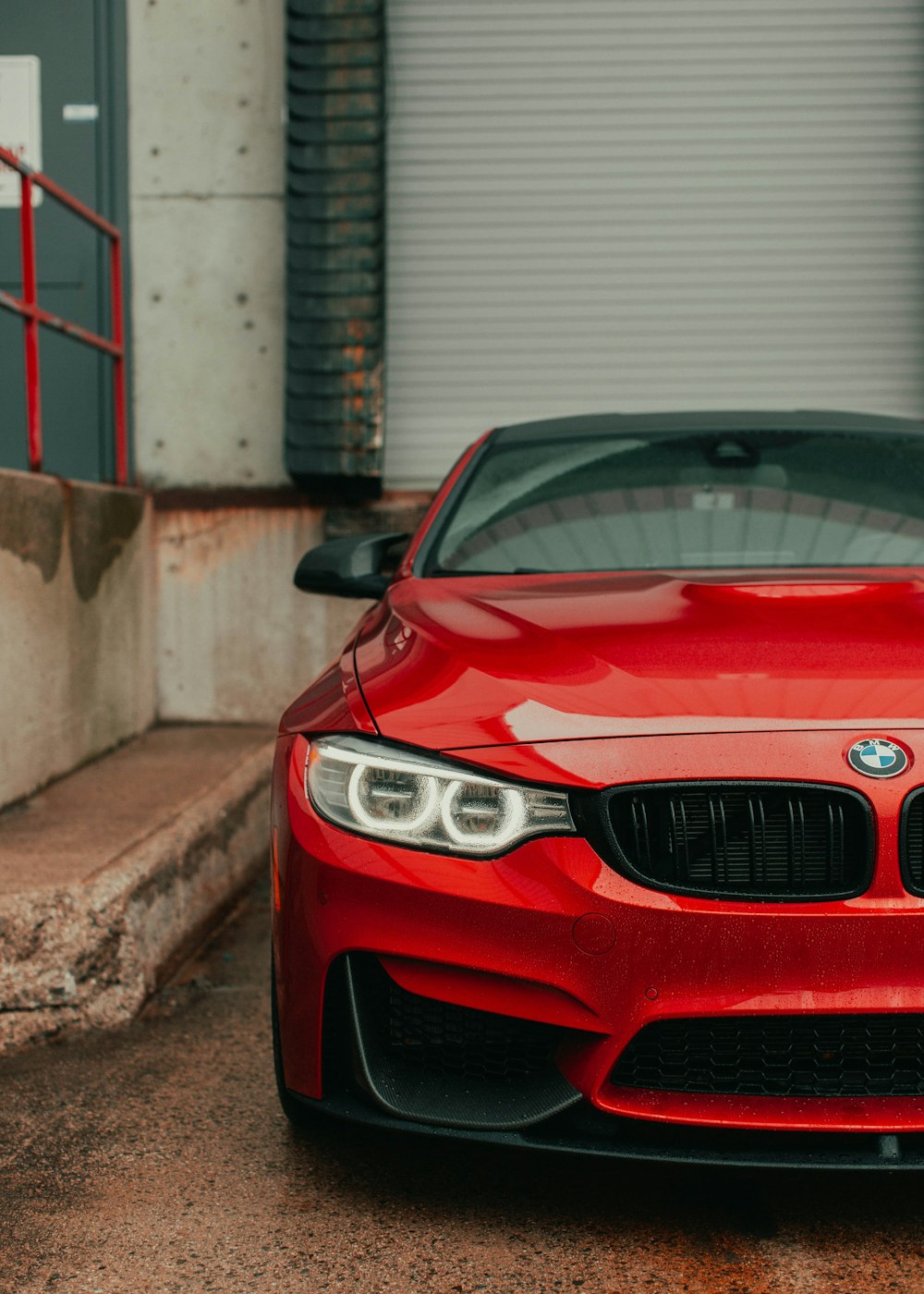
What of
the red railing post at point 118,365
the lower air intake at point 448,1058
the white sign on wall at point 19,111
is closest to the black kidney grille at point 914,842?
the lower air intake at point 448,1058

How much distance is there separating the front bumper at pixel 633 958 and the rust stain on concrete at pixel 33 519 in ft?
8.76

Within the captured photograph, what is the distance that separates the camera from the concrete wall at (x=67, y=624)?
13.6 feet

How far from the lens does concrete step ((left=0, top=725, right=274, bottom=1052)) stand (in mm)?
2932

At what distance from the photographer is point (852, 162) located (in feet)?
21.7

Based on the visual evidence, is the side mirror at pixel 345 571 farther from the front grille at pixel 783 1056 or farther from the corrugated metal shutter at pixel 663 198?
the corrugated metal shutter at pixel 663 198

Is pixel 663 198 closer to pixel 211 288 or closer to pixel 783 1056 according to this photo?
pixel 211 288

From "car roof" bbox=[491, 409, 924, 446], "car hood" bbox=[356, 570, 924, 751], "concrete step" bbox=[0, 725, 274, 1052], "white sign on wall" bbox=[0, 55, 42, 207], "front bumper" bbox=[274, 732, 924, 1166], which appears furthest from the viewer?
"white sign on wall" bbox=[0, 55, 42, 207]

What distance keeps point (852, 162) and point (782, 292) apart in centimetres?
76

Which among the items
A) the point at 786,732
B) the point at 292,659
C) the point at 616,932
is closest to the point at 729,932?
the point at 616,932

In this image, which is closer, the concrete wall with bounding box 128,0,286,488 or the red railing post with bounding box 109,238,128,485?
the red railing post with bounding box 109,238,128,485

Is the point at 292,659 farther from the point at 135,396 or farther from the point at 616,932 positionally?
the point at 616,932

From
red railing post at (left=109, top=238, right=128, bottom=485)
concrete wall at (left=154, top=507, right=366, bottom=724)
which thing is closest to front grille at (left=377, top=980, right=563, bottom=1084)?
concrete wall at (left=154, top=507, right=366, bottom=724)

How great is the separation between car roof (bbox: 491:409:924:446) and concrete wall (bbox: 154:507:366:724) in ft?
9.64

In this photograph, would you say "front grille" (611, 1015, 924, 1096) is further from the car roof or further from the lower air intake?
the car roof
